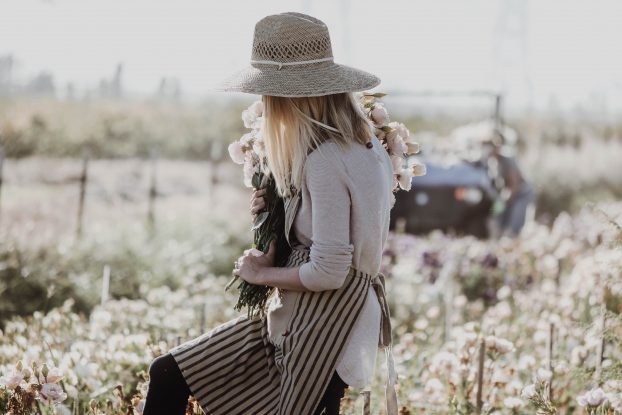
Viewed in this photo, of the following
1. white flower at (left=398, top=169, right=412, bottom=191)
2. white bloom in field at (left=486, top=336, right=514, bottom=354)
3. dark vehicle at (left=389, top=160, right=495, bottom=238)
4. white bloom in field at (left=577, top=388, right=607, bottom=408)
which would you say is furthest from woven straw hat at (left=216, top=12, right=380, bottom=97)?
dark vehicle at (left=389, top=160, right=495, bottom=238)

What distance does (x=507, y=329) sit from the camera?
250 inches

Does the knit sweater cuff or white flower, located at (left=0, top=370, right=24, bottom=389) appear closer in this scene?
the knit sweater cuff

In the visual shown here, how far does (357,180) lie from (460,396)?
1.90m

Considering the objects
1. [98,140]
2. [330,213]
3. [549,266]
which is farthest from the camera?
[98,140]

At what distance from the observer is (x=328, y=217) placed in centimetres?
277

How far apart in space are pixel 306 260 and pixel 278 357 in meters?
0.30

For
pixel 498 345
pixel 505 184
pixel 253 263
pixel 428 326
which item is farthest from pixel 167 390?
pixel 505 184

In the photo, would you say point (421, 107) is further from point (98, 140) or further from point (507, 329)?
point (507, 329)

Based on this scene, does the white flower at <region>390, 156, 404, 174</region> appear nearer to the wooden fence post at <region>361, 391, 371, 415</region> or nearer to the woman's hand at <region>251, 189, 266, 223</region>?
the woman's hand at <region>251, 189, 266, 223</region>

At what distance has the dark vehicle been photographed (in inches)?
471

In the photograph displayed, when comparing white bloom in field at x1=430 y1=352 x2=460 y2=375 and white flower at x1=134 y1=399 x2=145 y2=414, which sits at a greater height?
white flower at x1=134 y1=399 x2=145 y2=414

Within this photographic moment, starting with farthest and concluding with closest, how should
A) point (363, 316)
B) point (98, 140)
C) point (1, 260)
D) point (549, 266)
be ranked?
point (98, 140) → point (549, 266) → point (1, 260) → point (363, 316)

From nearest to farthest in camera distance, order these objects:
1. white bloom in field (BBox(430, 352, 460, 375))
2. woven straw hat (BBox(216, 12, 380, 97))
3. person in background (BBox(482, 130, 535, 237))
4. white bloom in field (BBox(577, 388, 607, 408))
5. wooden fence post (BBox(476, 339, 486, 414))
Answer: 1. woven straw hat (BBox(216, 12, 380, 97))
2. white bloom in field (BBox(577, 388, 607, 408))
3. wooden fence post (BBox(476, 339, 486, 414))
4. white bloom in field (BBox(430, 352, 460, 375))
5. person in background (BBox(482, 130, 535, 237))

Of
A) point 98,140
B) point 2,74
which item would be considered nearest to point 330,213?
point 98,140
